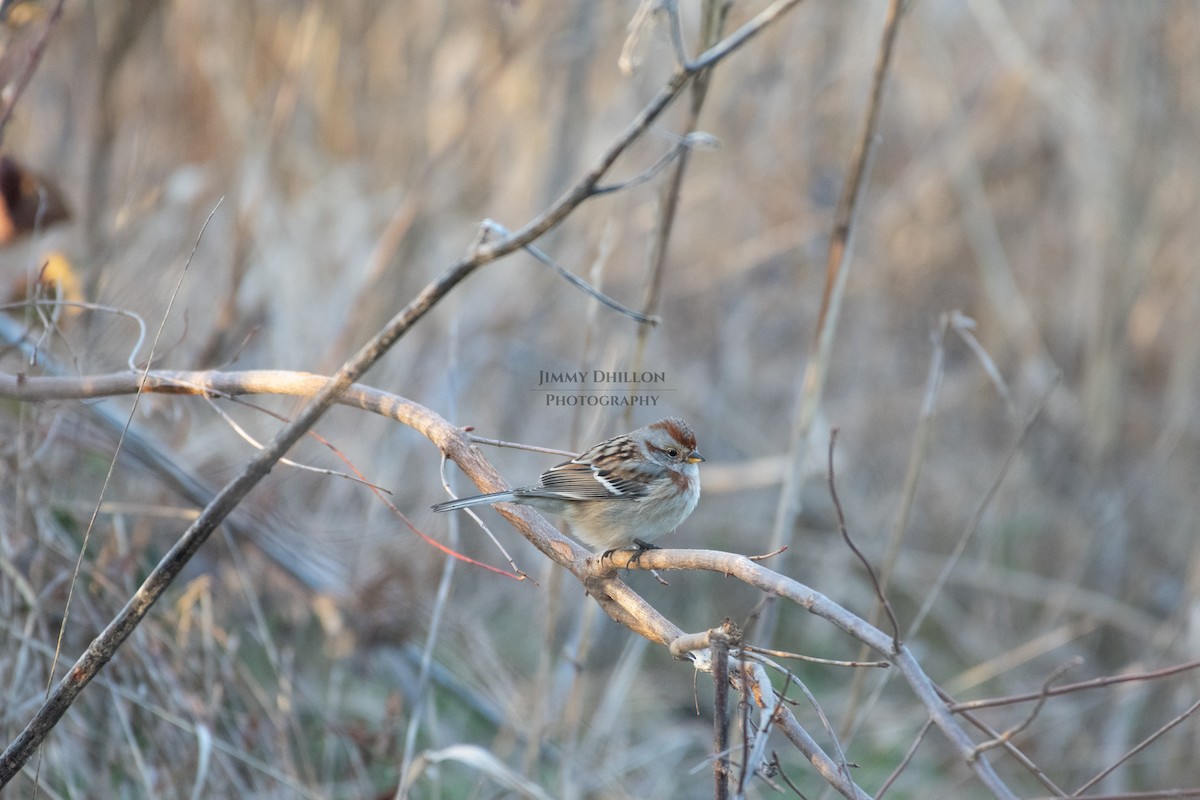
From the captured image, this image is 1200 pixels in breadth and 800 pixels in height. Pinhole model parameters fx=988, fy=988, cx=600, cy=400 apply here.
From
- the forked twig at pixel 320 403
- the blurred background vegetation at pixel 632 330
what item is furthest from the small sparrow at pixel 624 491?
the forked twig at pixel 320 403

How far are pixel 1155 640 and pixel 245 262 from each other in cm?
432

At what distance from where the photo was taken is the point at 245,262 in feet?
14.1

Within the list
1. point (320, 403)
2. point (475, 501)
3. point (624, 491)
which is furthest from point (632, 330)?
point (320, 403)

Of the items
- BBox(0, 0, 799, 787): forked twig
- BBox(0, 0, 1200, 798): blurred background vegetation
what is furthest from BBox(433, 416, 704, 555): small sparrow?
BBox(0, 0, 799, 787): forked twig

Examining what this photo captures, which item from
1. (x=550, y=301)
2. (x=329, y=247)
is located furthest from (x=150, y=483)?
(x=550, y=301)

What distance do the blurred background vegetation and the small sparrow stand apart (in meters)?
0.26

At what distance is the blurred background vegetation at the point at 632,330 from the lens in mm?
3496

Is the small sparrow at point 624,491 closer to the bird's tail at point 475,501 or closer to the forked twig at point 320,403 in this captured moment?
the bird's tail at point 475,501

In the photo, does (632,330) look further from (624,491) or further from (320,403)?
(320,403)

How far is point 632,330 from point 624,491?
3.62 feet

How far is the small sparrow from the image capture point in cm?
249

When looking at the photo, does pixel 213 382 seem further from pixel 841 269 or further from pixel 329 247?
pixel 329 247

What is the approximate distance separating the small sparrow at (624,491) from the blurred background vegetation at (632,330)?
0.87 feet

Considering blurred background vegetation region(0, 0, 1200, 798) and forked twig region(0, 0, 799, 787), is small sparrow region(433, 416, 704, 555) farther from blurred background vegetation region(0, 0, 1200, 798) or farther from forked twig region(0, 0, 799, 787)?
forked twig region(0, 0, 799, 787)
